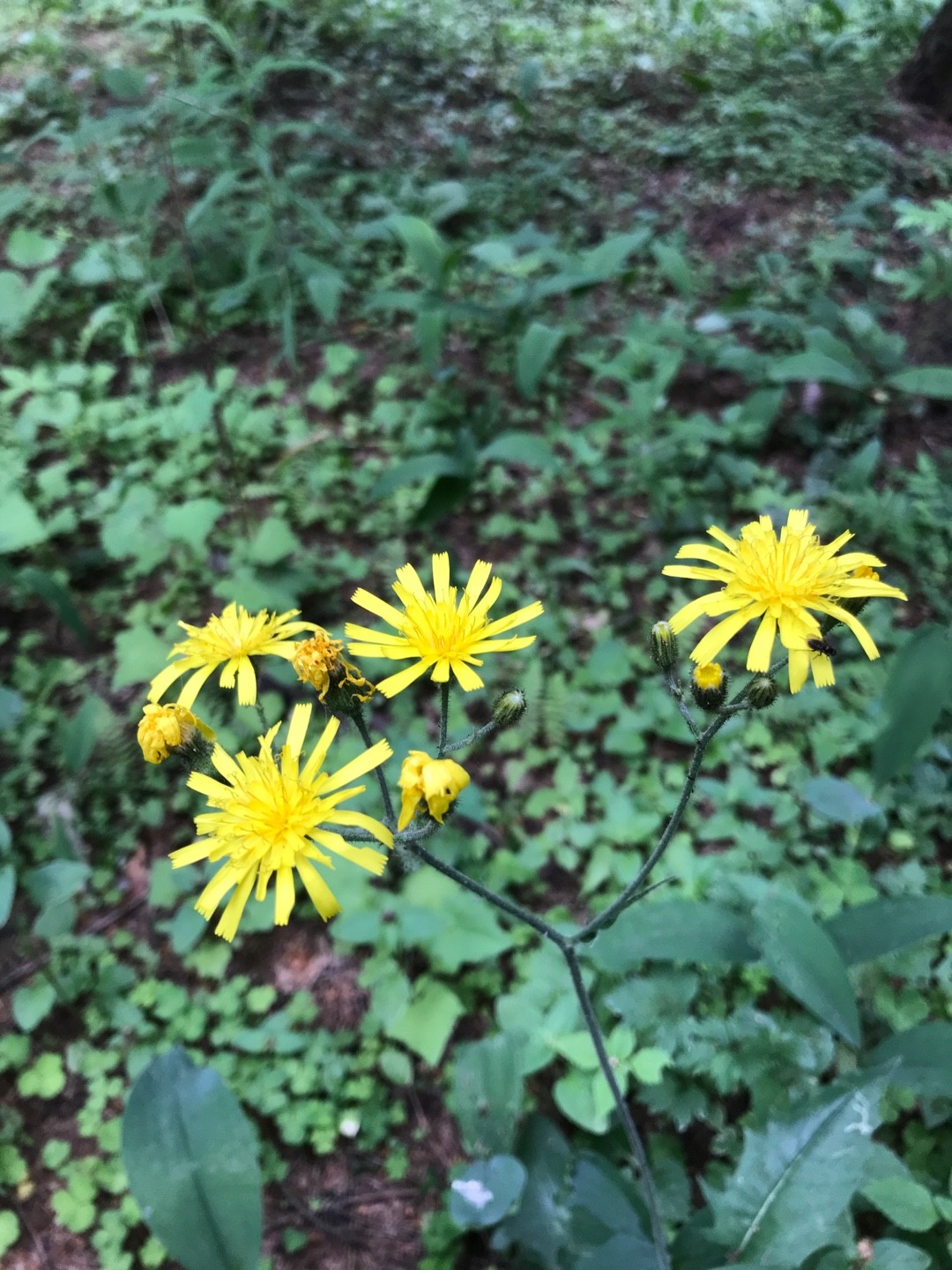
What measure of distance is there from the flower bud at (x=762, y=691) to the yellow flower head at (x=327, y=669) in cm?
66

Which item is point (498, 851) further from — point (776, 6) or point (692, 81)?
point (776, 6)

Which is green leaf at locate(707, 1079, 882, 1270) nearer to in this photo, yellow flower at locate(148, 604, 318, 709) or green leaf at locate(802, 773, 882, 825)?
green leaf at locate(802, 773, 882, 825)

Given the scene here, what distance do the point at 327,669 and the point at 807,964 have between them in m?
1.26

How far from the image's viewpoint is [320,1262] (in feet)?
6.40

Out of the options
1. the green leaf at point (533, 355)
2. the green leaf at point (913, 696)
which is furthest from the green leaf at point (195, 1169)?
the green leaf at point (533, 355)

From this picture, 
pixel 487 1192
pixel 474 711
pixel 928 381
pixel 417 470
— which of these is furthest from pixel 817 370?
pixel 487 1192

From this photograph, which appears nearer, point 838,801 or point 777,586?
point 777,586

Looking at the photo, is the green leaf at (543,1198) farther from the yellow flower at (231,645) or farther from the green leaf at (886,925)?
the yellow flower at (231,645)

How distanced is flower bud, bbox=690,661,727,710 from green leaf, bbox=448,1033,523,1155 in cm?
116

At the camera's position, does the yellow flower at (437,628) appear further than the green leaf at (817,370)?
No

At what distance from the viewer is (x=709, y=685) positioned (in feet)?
4.32

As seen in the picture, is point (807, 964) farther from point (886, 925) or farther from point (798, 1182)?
point (798, 1182)

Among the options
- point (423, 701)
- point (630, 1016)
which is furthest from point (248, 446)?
point (630, 1016)

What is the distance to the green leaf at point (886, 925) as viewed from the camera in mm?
1782
